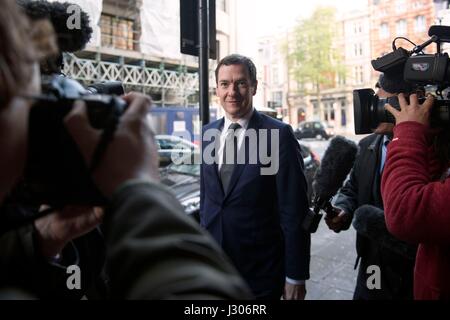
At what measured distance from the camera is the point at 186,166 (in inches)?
211

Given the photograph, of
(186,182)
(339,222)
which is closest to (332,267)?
(186,182)

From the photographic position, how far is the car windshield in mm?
5199

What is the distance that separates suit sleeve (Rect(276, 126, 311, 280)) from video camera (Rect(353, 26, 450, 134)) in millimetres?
617

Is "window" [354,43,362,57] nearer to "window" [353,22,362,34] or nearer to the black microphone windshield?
"window" [353,22,362,34]

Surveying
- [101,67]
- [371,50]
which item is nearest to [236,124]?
[101,67]

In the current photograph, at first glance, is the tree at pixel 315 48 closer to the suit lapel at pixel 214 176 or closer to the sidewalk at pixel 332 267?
the sidewalk at pixel 332 267

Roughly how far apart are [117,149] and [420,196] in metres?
0.96

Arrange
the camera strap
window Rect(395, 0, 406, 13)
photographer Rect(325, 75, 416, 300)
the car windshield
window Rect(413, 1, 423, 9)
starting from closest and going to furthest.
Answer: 1. the camera strap
2. photographer Rect(325, 75, 416, 300)
3. the car windshield
4. window Rect(413, 1, 423, 9)
5. window Rect(395, 0, 406, 13)

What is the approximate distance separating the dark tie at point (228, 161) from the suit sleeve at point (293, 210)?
0.28m

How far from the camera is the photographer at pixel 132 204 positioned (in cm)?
53

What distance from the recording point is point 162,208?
1.93ft

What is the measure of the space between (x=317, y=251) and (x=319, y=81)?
2190cm

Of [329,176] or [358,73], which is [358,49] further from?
[329,176]

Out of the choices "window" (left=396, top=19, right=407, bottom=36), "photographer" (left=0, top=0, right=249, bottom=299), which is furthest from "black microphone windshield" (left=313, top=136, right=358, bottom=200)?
"window" (left=396, top=19, right=407, bottom=36)
